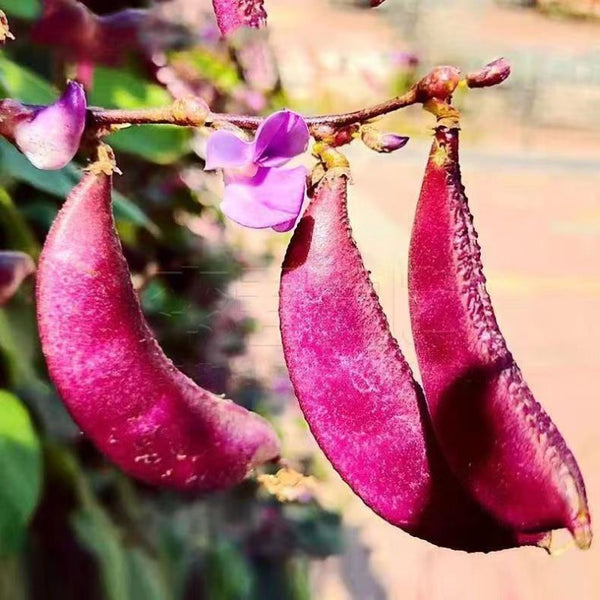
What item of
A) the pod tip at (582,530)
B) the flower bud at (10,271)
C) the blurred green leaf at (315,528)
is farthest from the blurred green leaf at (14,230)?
the blurred green leaf at (315,528)

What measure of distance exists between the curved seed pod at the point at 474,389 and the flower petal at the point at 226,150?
4 centimetres

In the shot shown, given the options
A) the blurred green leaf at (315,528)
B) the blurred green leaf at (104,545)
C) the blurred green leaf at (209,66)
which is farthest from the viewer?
the blurred green leaf at (315,528)

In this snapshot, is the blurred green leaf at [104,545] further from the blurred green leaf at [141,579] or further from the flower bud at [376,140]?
the flower bud at [376,140]

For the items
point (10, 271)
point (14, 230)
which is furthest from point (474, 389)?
point (14, 230)

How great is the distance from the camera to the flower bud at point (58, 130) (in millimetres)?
233

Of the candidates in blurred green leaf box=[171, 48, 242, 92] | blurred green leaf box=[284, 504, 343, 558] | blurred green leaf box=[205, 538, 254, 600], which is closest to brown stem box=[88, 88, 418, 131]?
blurred green leaf box=[171, 48, 242, 92]

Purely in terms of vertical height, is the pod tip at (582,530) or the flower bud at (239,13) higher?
the flower bud at (239,13)

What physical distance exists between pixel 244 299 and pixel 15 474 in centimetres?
16

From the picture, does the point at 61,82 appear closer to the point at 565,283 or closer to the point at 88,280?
the point at 88,280

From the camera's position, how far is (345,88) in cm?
152

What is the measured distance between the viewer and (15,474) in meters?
0.46

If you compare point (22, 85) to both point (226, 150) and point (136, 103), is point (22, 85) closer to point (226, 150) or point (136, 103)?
point (136, 103)

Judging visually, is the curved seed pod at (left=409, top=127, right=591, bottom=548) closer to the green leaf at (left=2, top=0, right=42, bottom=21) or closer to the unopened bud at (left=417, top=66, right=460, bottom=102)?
the unopened bud at (left=417, top=66, right=460, bottom=102)

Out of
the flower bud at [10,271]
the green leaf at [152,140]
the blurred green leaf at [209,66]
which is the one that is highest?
the flower bud at [10,271]
